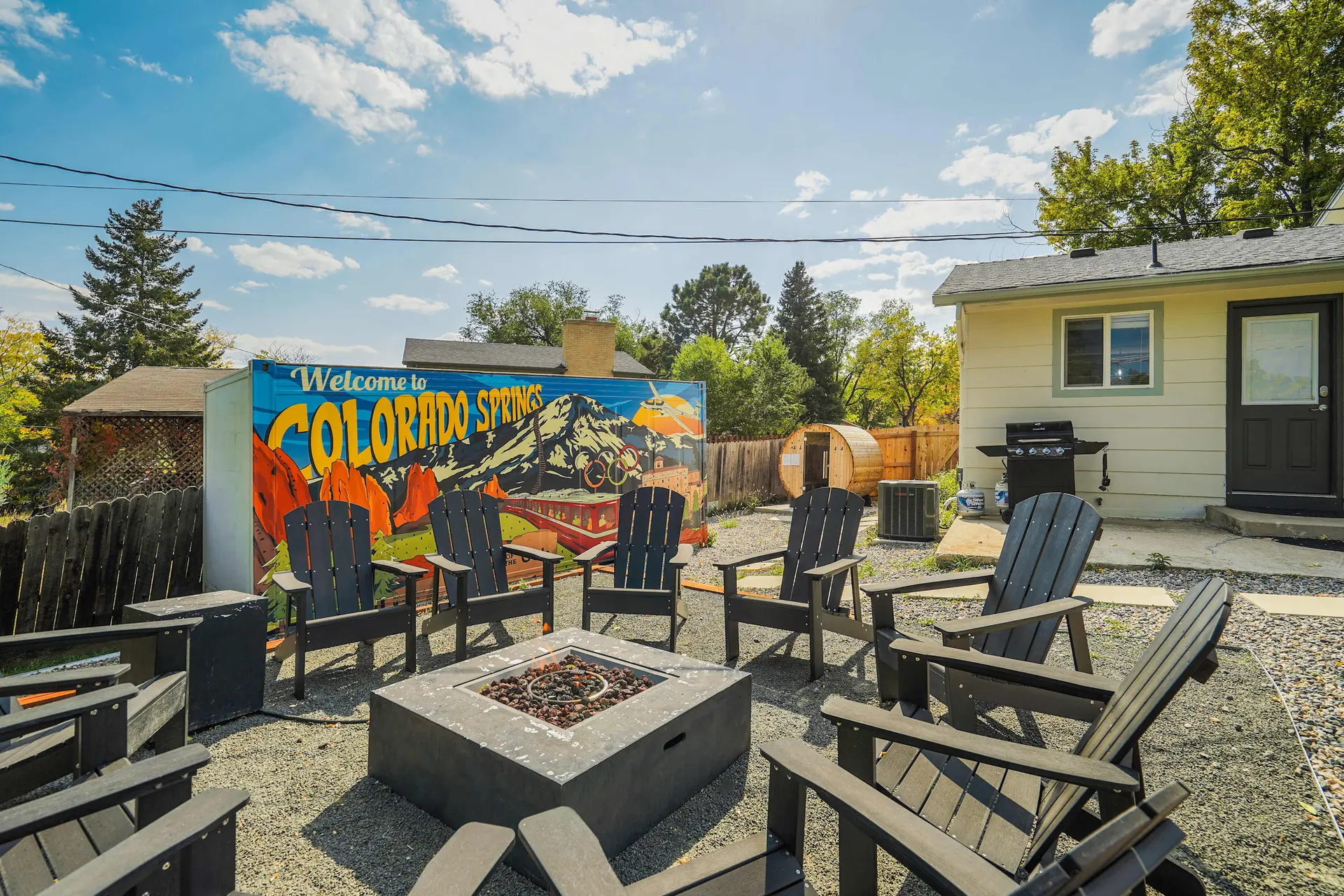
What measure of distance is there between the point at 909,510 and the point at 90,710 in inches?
301

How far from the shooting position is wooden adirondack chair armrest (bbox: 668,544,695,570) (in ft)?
12.8

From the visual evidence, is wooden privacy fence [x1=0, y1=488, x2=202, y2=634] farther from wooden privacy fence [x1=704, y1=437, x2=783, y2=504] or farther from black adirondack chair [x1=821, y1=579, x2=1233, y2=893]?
wooden privacy fence [x1=704, y1=437, x2=783, y2=504]


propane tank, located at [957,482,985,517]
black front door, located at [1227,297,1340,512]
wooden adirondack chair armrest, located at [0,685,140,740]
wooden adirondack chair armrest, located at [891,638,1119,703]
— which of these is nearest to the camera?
wooden adirondack chair armrest, located at [0,685,140,740]

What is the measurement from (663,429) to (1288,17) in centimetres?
2035

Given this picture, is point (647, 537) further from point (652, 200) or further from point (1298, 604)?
point (652, 200)

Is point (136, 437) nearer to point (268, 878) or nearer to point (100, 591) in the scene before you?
point (100, 591)

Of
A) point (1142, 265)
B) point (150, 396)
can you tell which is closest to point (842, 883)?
point (1142, 265)

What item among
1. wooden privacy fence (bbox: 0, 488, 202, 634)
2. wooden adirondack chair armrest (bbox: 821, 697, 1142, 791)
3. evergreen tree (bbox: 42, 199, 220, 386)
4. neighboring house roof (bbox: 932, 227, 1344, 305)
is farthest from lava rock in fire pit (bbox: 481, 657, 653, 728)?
evergreen tree (bbox: 42, 199, 220, 386)

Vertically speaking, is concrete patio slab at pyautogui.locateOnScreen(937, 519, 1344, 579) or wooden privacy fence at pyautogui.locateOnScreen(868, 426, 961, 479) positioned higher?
wooden privacy fence at pyautogui.locateOnScreen(868, 426, 961, 479)

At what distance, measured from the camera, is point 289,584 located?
3.21 metres

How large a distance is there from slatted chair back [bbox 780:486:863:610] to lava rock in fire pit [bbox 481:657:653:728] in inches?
64.8

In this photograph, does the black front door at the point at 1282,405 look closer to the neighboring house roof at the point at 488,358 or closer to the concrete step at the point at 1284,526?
the concrete step at the point at 1284,526

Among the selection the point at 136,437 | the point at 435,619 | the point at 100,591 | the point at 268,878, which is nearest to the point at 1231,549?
the point at 435,619

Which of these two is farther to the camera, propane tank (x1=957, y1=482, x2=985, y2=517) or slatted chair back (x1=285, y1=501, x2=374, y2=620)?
propane tank (x1=957, y1=482, x2=985, y2=517)
